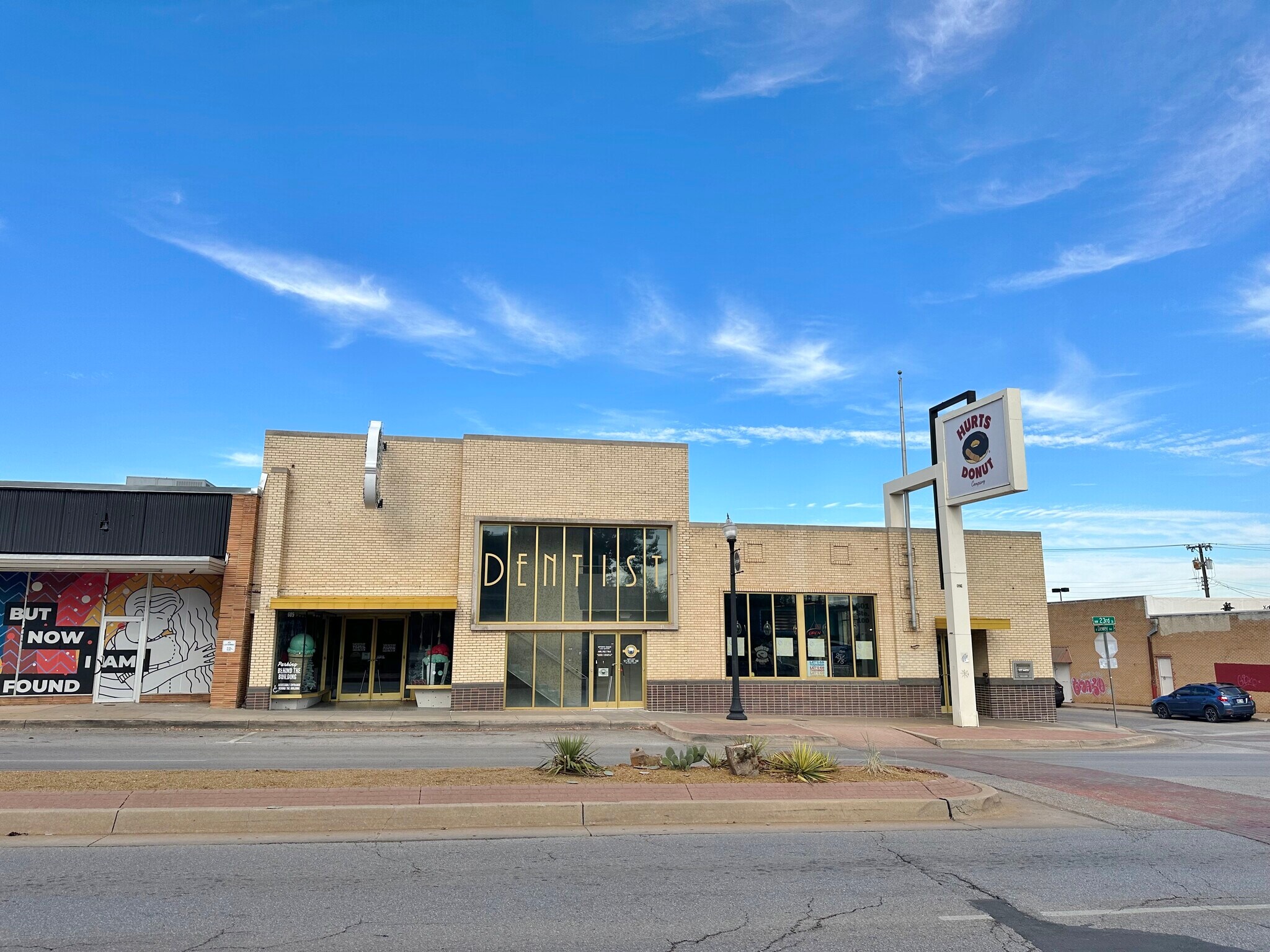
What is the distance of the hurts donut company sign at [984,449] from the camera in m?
21.4

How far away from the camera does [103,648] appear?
2319 cm

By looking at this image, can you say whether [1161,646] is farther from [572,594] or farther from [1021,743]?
[572,594]

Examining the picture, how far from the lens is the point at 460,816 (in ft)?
29.3

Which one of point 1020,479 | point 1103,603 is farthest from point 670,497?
point 1103,603

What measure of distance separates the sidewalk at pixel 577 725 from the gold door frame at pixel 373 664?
5.65ft

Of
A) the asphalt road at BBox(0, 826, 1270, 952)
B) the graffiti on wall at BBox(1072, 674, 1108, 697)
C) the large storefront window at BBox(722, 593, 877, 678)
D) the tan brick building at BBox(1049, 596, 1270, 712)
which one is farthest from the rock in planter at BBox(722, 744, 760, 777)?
the graffiti on wall at BBox(1072, 674, 1108, 697)

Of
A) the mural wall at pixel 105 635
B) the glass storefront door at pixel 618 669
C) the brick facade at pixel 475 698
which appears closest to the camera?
the mural wall at pixel 105 635

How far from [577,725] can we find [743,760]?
10294 mm

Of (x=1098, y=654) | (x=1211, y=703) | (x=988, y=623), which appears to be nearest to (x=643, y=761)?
(x=988, y=623)

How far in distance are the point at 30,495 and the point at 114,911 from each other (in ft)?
66.2

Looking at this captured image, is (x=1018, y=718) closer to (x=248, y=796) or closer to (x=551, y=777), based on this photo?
(x=551, y=777)

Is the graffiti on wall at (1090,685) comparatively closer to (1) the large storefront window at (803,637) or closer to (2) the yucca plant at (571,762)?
(1) the large storefront window at (803,637)

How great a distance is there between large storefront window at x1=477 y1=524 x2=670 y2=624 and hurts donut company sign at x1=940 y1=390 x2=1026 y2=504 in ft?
26.8

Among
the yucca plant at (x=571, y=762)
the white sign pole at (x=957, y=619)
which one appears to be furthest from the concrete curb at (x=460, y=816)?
the white sign pole at (x=957, y=619)
